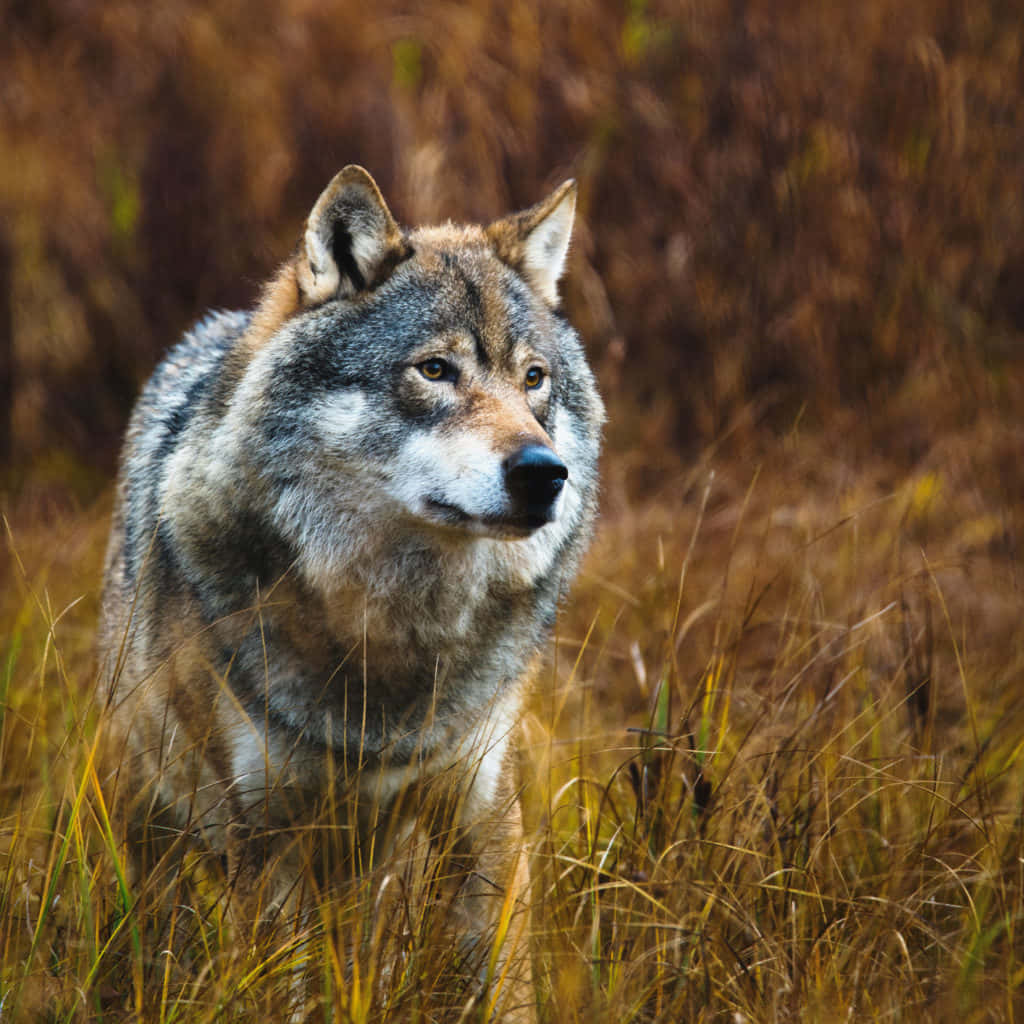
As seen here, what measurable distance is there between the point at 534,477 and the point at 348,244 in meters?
0.99

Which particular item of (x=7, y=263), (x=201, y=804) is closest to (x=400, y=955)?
(x=201, y=804)

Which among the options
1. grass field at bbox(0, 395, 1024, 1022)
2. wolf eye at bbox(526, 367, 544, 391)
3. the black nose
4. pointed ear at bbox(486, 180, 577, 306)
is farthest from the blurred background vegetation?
the black nose

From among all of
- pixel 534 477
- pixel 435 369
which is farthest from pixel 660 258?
pixel 534 477

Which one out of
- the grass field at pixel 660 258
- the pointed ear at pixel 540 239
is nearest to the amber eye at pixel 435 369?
the pointed ear at pixel 540 239

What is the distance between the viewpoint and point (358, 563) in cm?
313

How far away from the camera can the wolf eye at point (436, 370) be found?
3.14 m

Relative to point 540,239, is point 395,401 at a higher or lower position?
lower

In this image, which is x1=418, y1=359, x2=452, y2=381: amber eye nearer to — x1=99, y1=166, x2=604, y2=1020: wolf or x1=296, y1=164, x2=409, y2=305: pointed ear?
x1=99, y1=166, x2=604, y2=1020: wolf

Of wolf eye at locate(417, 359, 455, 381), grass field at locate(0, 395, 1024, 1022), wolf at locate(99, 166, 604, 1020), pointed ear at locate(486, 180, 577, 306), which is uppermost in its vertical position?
pointed ear at locate(486, 180, 577, 306)

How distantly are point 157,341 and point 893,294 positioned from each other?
4650mm

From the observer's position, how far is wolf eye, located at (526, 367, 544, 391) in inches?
130

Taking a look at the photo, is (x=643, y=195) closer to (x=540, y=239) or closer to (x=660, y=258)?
(x=660, y=258)

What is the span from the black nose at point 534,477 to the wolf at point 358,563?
1cm

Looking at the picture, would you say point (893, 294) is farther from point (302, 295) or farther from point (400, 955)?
point (400, 955)
